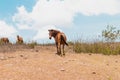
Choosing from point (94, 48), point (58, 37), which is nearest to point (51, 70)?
point (58, 37)

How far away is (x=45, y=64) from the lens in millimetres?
10945

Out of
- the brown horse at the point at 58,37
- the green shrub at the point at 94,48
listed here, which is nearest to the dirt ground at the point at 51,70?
the brown horse at the point at 58,37

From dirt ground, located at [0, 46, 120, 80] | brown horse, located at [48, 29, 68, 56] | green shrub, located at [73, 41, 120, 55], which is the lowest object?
dirt ground, located at [0, 46, 120, 80]

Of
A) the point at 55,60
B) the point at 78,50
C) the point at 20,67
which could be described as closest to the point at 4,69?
the point at 20,67

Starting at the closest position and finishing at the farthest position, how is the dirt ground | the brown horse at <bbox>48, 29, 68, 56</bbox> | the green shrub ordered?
the dirt ground < the brown horse at <bbox>48, 29, 68, 56</bbox> < the green shrub

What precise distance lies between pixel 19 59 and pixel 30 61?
1.94 feet

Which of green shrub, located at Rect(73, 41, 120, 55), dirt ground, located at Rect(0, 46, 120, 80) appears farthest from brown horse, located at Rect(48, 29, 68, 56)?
green shrub, located at Rect(73, 41, 120, 55)

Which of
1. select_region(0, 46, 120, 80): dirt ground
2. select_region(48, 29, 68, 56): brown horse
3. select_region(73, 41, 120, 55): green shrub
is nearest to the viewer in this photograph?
select_region(0, 46, 120, 80): dirt ground

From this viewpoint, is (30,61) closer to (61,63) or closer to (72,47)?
(61,63)

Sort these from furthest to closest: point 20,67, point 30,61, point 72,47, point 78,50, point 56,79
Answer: point 72,47 → point 78,50 → point 30,61 → point 20,67 → point 56,79

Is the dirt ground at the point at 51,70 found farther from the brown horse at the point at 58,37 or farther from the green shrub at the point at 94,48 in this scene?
the green shrub at the point at 94,48

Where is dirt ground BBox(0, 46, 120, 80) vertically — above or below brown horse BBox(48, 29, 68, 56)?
below

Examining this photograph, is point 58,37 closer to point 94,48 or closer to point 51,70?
point 51,70

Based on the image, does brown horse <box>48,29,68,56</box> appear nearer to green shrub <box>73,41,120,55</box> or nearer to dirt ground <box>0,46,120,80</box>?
dirt ground <box>0,46,120,80</box>
